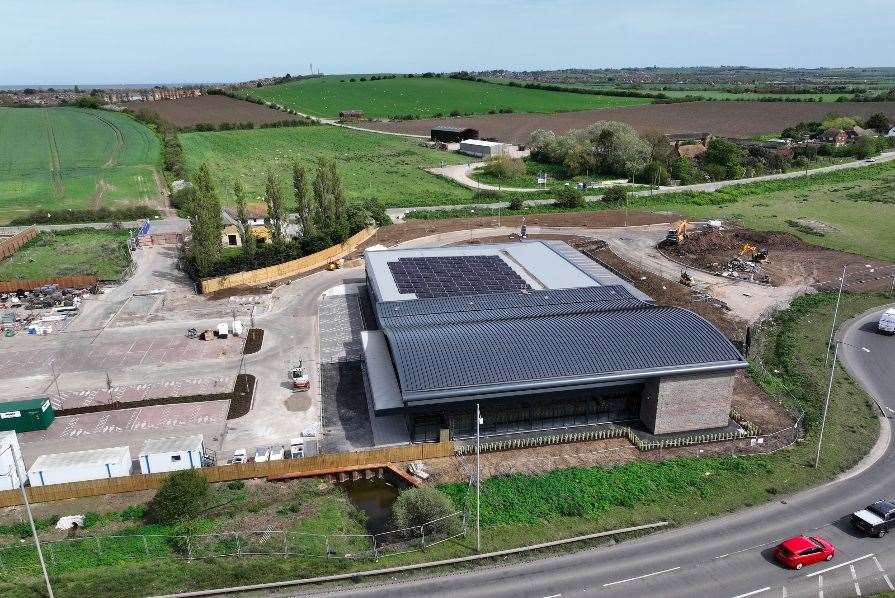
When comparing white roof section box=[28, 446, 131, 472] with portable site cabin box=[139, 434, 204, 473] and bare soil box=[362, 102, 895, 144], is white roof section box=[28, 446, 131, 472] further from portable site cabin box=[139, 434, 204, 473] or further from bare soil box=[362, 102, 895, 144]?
bare soil box=[362, 102, 895, 144]

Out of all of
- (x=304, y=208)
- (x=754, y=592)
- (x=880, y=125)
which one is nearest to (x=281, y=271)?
(x=304, y=208)

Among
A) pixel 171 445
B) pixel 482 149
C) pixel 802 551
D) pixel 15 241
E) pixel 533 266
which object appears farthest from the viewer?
pixel 482 149

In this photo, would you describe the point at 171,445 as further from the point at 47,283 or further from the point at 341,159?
the point at 341,159

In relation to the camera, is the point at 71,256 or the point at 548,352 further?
the point at 71,256

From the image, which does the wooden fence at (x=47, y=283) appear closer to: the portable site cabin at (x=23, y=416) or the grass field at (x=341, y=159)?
the portable site cabin at (x=23, y=416)

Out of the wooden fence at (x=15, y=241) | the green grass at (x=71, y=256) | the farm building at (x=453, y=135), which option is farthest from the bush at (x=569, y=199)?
the wooden fence at (x=15, y=241)

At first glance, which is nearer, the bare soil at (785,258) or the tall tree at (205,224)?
Answer: the tall tree at (205,224)

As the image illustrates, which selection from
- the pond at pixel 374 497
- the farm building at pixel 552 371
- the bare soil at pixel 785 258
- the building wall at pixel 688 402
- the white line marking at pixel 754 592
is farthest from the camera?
the bare soil at pixel 785 258

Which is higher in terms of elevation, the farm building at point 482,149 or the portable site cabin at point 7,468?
the farm building at point 482,149
